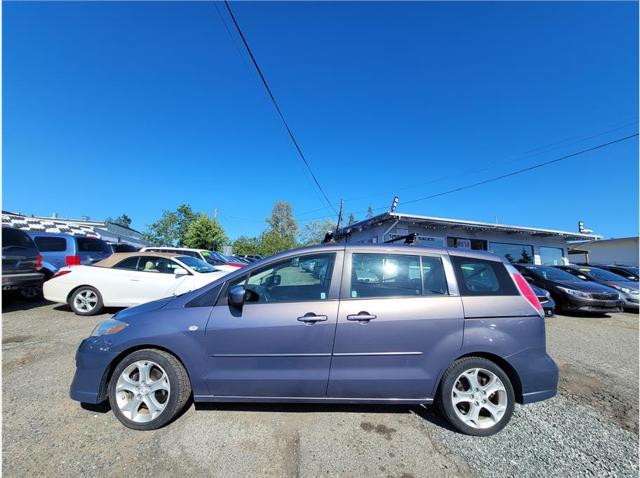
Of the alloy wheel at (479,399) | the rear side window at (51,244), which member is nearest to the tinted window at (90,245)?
the rear side window at (51,244)

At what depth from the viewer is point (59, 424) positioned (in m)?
2.57

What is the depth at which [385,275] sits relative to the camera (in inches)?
107

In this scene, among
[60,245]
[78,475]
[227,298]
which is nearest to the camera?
[78,475]

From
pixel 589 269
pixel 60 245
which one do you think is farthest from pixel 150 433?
pixel 589 269

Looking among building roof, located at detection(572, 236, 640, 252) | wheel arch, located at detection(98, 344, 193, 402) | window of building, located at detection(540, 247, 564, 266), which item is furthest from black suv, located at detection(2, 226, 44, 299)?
building roof, located at detection(572, 236, 640, 252)

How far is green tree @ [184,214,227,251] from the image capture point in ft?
104

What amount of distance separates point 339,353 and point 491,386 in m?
1.40

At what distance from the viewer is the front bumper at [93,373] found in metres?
2.54

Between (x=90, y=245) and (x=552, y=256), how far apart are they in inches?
940

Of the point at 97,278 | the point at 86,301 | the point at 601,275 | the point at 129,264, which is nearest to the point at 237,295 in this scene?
the point at 129,264

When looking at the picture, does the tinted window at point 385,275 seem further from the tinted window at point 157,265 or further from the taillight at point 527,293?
the tinted window at point 157,265

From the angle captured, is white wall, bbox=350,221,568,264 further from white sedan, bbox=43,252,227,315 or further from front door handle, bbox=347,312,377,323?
front door handle, bbox=347,312,377,323

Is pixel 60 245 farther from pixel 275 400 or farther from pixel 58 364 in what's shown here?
pixel 275 400

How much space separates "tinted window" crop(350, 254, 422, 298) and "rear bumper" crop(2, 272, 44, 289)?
26.7ft
